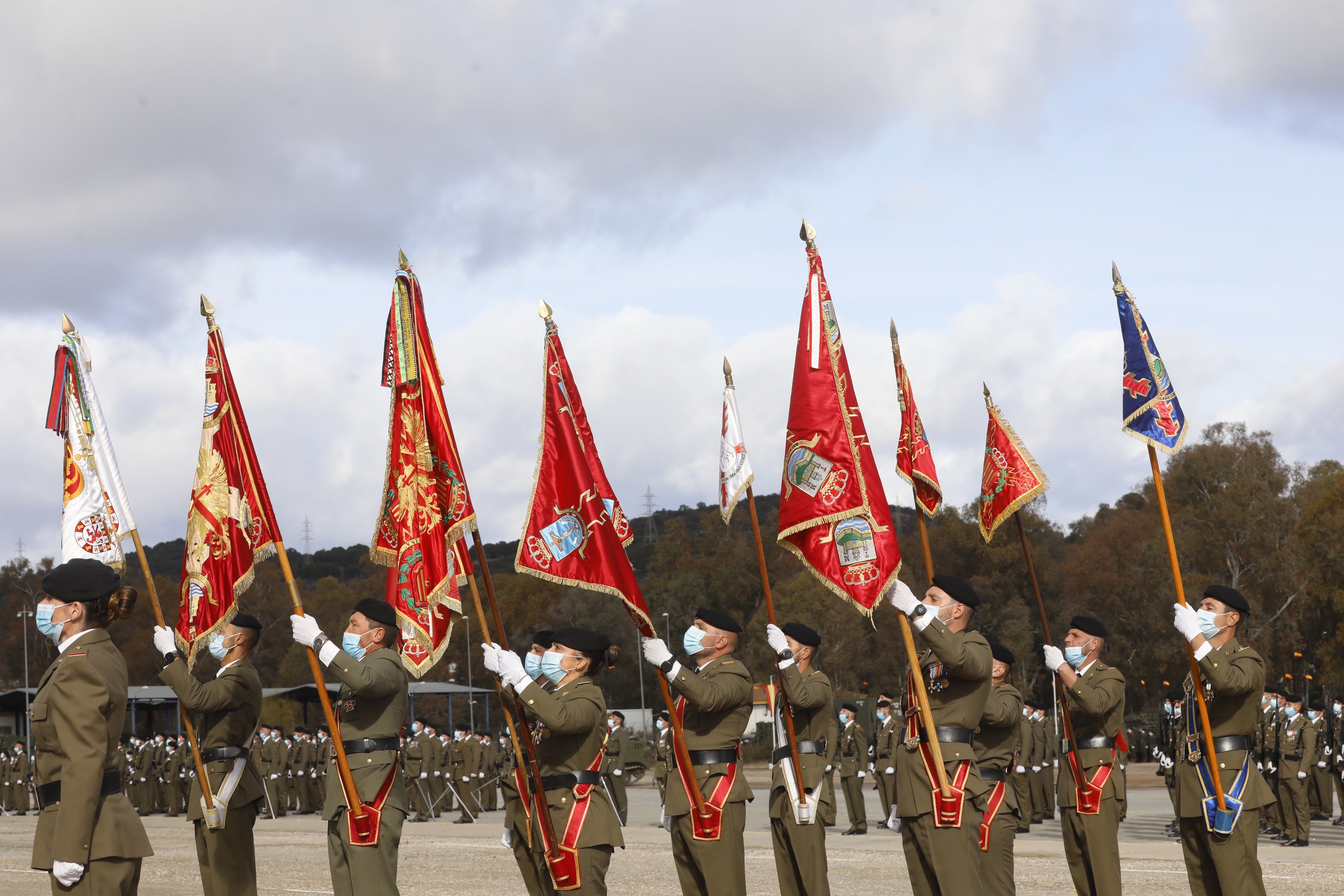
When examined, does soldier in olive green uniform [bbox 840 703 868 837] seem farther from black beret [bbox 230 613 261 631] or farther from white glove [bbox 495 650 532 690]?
white glove [bbox 495 650 532 690]

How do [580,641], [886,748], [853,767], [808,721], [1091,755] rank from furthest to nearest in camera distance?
1. [853,767]
2. [886,748]
3. [1091,755]
4. [808,721]
5. [580,641]

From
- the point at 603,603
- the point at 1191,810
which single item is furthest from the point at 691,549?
the point at 1191,810

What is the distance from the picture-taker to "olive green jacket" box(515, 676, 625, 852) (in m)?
7.68

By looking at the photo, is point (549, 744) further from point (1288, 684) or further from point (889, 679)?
point (889, 679)

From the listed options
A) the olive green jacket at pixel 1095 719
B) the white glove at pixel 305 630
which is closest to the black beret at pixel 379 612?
the white glove at pixel 305 630

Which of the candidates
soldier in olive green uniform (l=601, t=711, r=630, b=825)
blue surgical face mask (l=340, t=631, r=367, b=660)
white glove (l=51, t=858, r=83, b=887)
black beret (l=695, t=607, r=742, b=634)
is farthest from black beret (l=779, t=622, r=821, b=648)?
soldier in olive green uniform (l=601, t=711, r=630, b=825)

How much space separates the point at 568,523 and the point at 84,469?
3.56 meters

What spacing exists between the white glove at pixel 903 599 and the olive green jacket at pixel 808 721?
1021 mm

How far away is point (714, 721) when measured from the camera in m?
8.85

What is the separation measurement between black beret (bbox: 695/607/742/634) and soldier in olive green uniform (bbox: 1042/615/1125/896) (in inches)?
86.7

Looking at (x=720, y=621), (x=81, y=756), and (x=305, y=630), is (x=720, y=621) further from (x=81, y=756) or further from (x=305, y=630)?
(x=81, y=756)

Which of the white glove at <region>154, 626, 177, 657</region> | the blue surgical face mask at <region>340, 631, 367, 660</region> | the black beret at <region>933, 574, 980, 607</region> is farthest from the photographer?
the black beret at <region>933, 574, 980, 607</region>

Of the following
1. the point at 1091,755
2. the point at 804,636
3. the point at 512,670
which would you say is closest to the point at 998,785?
the point at 1091,755

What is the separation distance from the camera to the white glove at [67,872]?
5957mm
